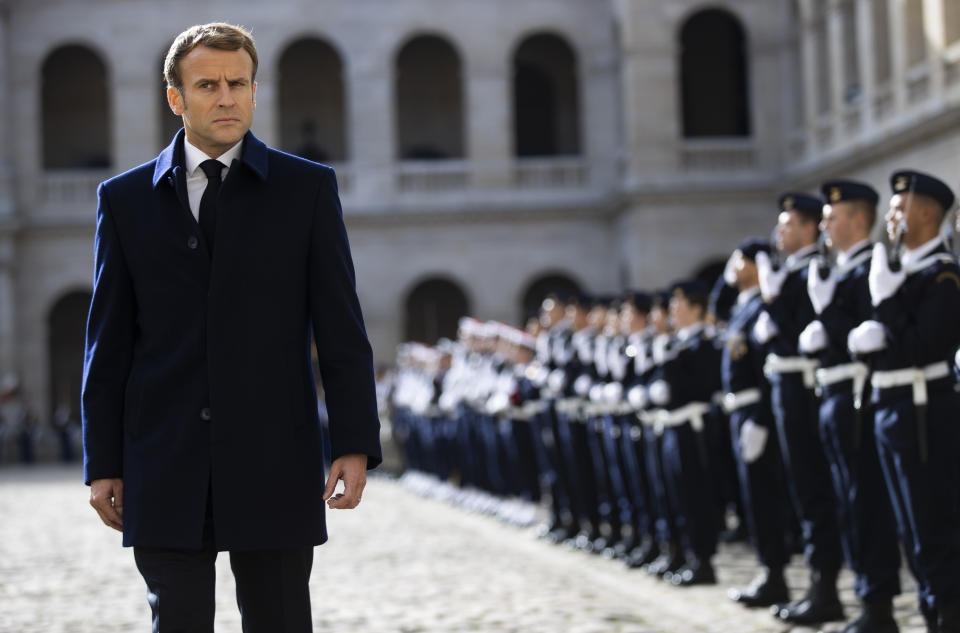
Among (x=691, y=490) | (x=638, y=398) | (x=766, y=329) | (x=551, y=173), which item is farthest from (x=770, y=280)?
(x=551, y=173)

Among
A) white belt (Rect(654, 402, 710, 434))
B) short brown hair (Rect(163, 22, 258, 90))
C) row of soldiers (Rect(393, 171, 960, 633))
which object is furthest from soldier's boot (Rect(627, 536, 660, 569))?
short brown hair (Rect(163, 22, 258, 90))

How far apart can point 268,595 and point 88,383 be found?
733mm

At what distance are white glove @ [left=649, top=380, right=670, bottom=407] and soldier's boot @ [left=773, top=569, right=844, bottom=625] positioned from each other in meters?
2.26

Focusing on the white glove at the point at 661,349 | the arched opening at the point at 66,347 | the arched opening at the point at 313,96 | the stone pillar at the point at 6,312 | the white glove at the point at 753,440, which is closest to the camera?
the white glove at the point at 753,440

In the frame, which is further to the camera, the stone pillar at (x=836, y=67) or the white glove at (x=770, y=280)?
the stone pillar at (x=836, y=67)

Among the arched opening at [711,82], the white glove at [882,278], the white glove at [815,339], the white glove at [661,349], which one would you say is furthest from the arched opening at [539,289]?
the white glove at [882,278]

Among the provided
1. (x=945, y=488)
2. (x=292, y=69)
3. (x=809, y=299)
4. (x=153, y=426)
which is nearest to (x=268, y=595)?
(x=153, y=426)

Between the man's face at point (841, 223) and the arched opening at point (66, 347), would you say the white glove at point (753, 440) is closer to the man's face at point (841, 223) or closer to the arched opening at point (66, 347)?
the man's face at point (841, 223)

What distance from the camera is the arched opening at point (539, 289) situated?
3466 cm

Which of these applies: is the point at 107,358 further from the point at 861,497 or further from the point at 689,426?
the point at 689,426

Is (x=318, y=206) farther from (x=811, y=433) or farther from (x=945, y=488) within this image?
(x=811, y=433)

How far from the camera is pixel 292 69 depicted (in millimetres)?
35906

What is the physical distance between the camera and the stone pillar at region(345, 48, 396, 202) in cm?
3262

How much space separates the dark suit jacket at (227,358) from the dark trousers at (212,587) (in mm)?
71
